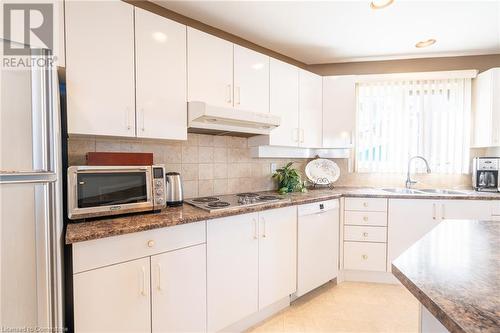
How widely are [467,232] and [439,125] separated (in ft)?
7.37

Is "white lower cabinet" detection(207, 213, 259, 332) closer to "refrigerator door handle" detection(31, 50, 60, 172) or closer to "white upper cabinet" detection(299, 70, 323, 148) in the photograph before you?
"refrigerator door handle" detection(31, 50, 60, 172)

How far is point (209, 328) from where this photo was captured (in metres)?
1.61

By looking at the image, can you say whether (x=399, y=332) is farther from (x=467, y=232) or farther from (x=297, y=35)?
(x=297, y=35)

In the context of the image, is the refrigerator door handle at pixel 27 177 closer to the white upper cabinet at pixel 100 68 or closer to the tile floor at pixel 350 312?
the white upper cabinet at pixel 100 68

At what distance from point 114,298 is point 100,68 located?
1252 millimetres

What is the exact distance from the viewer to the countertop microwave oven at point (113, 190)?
1.33m

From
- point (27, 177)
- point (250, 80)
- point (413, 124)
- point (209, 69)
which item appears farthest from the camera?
point (413, 124)

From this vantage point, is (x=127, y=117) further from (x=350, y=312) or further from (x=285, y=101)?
(x=350, y=312)

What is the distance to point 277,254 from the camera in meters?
1.99

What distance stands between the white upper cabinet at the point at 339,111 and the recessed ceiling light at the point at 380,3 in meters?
0.91

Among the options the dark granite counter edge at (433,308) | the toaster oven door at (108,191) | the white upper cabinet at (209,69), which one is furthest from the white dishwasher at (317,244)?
the dark granite counter edge at (433,308)

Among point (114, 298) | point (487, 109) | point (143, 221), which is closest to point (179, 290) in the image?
point (114, 298)

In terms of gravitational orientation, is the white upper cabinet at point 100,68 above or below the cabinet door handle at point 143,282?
above

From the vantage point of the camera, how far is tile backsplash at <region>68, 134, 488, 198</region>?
179cm
